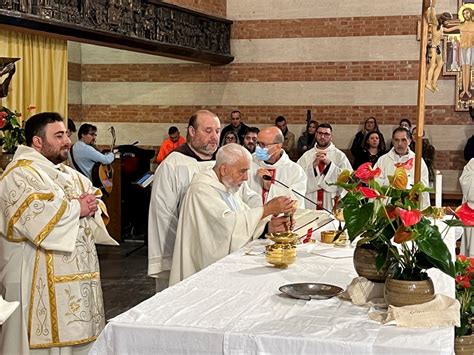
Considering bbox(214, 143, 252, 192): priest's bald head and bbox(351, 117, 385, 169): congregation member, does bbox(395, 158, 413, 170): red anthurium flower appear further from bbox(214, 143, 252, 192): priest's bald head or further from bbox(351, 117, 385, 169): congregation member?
bbox(351, 117, 385, 169): congregation member

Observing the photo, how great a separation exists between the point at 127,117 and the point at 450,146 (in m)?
5.92

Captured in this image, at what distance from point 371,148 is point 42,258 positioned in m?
8.13

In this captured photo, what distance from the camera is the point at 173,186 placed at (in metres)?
5.77

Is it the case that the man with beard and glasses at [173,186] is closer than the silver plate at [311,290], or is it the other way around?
the silver plate at [311,290]

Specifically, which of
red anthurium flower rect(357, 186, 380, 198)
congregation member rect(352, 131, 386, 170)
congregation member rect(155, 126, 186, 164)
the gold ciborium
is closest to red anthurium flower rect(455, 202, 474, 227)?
red anthurium flower rect(357, 186, 380, 198)

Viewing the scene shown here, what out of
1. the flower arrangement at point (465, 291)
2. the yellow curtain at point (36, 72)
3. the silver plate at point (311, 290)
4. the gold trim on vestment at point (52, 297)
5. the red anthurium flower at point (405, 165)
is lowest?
the gold trim on vestment at point (52, 297)

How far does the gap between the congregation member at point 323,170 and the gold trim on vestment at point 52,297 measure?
5.21m

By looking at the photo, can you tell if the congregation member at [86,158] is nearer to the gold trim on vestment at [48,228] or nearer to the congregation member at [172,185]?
the congregation member at [172,185]

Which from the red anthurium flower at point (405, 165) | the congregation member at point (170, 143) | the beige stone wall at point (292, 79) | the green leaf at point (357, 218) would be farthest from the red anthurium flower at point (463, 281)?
the congregation member at point (170, 143)

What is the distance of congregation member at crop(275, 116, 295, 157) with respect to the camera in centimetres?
1351

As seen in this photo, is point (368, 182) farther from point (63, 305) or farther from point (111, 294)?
point (111, 294)

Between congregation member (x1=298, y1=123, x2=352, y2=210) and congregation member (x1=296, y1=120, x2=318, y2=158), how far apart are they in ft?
9.57

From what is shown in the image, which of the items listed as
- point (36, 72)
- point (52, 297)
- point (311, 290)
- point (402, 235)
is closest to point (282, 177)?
point (52, 297)

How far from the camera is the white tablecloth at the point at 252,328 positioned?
293 cm
